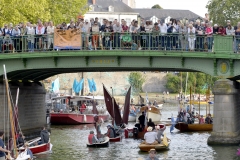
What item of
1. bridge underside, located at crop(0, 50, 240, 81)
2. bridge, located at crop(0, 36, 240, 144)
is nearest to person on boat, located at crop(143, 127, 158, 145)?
bridge, located at crop(0, 36, 240, 144)

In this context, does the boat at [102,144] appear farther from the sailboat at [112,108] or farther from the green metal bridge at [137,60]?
the sailboat at [112,108]

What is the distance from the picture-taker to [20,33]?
132 feet

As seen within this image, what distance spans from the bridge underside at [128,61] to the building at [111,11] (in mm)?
110562

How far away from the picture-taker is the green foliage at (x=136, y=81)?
120500 mm

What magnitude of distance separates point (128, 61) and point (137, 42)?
1.24 metres

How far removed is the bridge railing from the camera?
3809cm

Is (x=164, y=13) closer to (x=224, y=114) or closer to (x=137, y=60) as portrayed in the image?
(x=137, y=60)

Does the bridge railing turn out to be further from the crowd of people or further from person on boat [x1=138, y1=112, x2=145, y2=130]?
person on boat [x1=138, y1=112, x2=145, y2=130]

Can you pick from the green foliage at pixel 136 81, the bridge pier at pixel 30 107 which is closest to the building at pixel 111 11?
the green foliage at pixel 136 81

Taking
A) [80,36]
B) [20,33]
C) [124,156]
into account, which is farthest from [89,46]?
[124,156]

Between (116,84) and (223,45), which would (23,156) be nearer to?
(223,45)

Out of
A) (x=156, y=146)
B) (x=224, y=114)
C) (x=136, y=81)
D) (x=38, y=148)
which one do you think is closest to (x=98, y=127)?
(x=156, y=146)

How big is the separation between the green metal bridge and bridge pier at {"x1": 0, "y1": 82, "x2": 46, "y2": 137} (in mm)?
4923

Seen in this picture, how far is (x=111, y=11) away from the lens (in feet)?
502
